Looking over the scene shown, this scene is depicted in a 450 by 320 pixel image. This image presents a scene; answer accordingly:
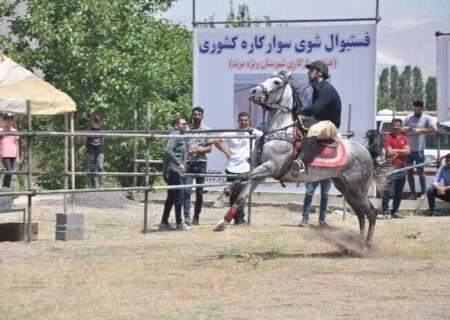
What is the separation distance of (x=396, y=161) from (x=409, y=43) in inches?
4422

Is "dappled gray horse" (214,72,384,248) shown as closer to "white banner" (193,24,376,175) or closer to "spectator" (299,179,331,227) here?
"spectator" (299,179,331,227)

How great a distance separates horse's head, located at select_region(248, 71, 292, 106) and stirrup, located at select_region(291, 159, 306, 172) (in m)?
0.77

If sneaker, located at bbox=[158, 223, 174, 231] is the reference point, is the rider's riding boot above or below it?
above

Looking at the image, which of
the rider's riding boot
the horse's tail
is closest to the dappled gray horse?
the rider's riding boot

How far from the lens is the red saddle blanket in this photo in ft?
48.3

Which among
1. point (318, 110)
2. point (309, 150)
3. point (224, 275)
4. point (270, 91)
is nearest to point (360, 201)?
point (309, 150)

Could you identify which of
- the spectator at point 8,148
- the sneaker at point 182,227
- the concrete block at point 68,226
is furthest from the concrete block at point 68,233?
the spectator at point 8,148

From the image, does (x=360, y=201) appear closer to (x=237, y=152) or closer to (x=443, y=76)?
(x=237, y=152)

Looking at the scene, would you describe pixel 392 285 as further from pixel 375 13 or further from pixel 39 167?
pixel 39 167

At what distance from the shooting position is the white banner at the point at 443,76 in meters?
24.2

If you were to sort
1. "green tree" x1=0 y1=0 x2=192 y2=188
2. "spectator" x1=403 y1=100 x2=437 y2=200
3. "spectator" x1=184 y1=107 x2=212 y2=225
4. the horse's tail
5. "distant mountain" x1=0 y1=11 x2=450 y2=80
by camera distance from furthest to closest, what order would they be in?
"distant mountain" x1=0 y1=11 x2=450 y2=80
"green tree" x1=0 y1=0 x2=192 y2=188
"spectator" x1=403 y1=100 x2=437 y2=200
"spectator" x1=184 y1=107 x2=212 y2=225
the horse's tail

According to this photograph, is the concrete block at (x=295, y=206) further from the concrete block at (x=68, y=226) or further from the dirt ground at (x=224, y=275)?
the concrete block at (x=68, y=226)

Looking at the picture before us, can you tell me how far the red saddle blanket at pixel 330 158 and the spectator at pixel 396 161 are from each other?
21.3ft

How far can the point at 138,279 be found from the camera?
12.0 m
